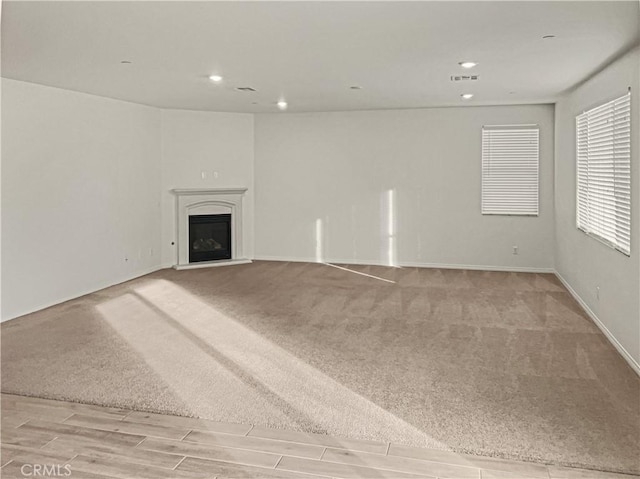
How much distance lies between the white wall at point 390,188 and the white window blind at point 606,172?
6.51 feet

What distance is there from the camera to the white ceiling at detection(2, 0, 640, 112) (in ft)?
11.5

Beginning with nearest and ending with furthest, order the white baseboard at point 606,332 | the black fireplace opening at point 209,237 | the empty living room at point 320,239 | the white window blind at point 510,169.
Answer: the empty living room at point 320,239 → the white baseboard at point 606,332 → the white window blind at point 510,169 → the black fireplace opening at point 209,237

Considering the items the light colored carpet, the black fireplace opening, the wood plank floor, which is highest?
the black fireplace opening

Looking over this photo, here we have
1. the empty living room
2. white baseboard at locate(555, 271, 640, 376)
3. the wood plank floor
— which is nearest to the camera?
the wood plank floor

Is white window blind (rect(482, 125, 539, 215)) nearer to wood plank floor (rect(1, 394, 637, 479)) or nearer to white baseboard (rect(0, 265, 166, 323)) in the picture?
white baseboard (rect(0, 265, 166, 323))

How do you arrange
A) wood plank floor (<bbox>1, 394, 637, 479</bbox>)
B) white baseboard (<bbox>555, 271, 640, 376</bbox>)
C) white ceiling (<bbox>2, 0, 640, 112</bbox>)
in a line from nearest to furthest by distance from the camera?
wood plank floor (<bbox>1, 394, 637, 479</bbox>)
white ceiling (<bbox>2, 0, 640, 112</bbox>)
white baseboard (<bbox>555, 271, 640, 376</bbox>)

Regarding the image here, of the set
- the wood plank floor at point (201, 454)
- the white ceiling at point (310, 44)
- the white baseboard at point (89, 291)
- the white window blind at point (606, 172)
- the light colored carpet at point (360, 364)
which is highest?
the white ceiling at point (310, 44)

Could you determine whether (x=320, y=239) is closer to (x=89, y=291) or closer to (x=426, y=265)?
(x=426, y=265)

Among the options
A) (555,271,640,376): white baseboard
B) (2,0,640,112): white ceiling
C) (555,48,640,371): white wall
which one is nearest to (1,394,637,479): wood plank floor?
(555,271,640,376): white baseboard

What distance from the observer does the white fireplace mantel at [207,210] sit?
899 centimetres

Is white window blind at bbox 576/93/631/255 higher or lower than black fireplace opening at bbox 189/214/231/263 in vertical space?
higher

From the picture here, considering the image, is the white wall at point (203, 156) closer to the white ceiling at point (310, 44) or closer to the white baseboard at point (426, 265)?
the white baseboard at point (426, 265)

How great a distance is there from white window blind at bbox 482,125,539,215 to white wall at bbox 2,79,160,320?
5.13 meters

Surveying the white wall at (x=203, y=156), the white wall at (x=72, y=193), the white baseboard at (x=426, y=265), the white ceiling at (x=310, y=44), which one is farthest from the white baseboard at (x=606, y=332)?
the white wall at (x=72, y=193)
